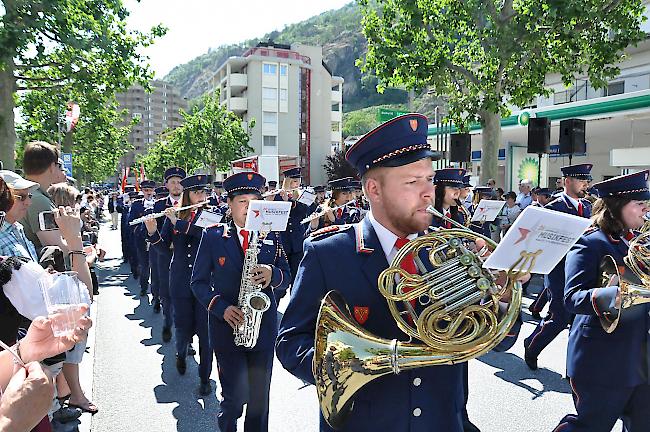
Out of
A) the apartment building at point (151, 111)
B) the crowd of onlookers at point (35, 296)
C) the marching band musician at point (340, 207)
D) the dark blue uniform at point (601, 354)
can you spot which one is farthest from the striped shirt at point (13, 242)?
the apartment building at point (151, 111)

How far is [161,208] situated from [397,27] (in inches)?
389

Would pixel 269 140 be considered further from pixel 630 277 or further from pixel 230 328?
pixel 630 277

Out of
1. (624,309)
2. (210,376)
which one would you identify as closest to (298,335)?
(624,309)

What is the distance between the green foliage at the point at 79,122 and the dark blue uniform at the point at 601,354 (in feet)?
48.7

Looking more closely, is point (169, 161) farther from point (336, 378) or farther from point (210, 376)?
point (336, 378)

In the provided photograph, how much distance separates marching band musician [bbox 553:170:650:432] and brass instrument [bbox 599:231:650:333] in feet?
0.09

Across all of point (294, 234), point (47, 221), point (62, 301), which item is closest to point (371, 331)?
point (62, 301)

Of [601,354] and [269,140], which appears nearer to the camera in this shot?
[601,354]

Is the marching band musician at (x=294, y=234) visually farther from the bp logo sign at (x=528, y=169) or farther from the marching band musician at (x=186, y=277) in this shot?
the bp logo sign at (x=528, y=169)

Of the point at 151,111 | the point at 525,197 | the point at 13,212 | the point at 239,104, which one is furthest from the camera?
the point at 151,111

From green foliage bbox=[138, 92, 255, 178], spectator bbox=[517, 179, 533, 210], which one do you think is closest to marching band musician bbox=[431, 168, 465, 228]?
spectator bbox=[517, 179, 533, 210]

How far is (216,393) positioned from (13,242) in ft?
10.0

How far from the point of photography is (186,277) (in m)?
6.34

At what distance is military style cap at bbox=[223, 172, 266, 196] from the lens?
476 centimetres
